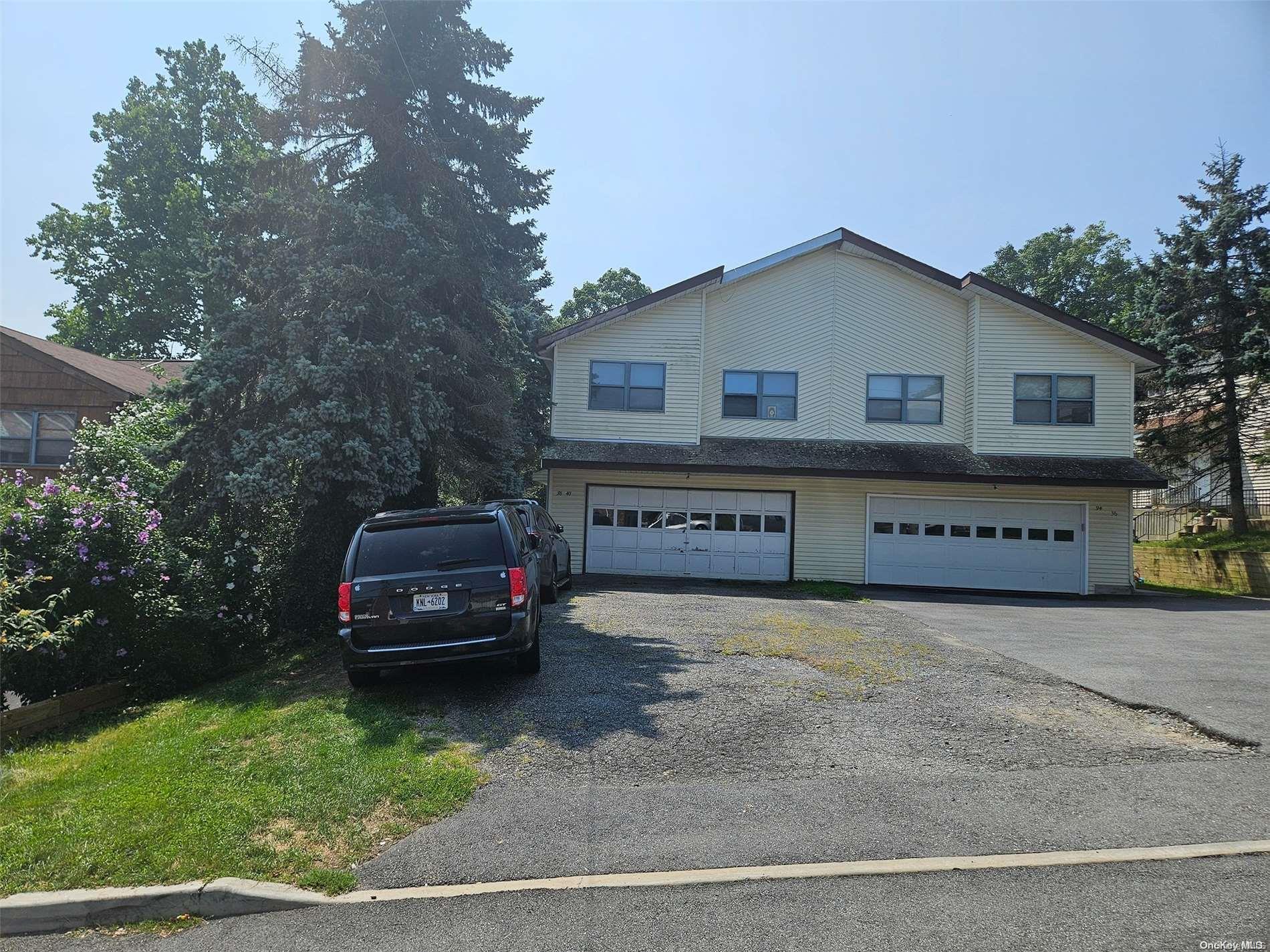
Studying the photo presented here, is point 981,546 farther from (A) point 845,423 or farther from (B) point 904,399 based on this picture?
(A) point 845,423

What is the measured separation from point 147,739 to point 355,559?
2241 millimetres

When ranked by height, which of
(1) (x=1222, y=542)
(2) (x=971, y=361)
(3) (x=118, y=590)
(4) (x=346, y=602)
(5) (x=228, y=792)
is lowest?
(5) (x=228, y=792)

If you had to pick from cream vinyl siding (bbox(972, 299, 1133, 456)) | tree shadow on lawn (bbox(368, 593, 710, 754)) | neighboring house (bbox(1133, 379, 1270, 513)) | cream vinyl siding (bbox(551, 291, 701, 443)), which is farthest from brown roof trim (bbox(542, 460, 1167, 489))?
tree shadow on lawn (bbox(368, 593, 710, 754))

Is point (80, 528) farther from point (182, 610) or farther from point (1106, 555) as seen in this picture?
point (1106, 555)

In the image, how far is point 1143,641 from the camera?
12055 mm

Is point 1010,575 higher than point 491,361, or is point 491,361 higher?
point 491,361

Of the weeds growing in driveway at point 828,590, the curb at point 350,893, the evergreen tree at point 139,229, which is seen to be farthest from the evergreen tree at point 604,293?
the curb at point 350,893

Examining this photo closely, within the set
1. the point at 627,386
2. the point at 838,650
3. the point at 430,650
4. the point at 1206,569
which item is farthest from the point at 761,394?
the point at 430,650

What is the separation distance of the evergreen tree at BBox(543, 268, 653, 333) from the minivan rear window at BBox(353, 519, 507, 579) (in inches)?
1652

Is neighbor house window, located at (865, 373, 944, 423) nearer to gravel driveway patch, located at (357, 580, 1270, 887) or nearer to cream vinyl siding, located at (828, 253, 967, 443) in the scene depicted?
cream vinyl siding, located at (828, 253, 967, 443)

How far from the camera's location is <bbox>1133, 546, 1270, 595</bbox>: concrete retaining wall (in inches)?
880

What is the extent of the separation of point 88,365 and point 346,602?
A: 19.2m

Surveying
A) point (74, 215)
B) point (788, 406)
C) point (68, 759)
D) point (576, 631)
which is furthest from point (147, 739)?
point (74, 215)

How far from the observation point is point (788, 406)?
2166cm
